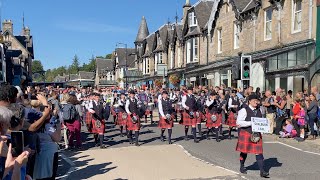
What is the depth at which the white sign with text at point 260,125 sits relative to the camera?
301 inches

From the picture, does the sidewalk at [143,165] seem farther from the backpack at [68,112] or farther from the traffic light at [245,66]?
the traffic light at [245,66]

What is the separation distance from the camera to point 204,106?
14391mm

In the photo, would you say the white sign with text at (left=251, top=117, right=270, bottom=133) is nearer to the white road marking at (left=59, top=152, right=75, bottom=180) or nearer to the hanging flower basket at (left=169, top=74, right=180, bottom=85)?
the white road marking at (left=59, top=152, right=75, bottom=180)

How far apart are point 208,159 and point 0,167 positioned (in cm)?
706

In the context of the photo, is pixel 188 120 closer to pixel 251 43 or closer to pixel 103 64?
pixel 251 43

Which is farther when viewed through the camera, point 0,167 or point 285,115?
point 285,115

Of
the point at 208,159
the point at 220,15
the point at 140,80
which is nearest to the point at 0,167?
the point at 208,159

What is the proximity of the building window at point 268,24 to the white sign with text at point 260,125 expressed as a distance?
1665 cm

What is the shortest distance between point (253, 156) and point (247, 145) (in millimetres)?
2416

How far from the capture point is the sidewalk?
7.89m

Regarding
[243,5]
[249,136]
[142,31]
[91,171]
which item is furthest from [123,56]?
[249,136]

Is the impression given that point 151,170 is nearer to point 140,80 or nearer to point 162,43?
point 162,43

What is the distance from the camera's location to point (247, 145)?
7.82 m

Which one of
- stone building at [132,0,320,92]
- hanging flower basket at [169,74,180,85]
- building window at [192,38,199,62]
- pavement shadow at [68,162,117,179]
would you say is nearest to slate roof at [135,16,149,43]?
stone building at [132,0,320,92]
